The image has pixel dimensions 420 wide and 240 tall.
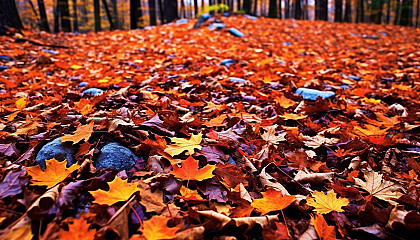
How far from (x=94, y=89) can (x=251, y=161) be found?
195 cm

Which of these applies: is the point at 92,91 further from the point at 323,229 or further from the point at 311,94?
the point at 323,229

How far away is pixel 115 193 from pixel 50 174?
34cm

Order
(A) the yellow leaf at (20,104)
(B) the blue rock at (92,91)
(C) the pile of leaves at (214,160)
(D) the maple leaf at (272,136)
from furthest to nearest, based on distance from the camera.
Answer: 1. (B) the blue rock at (92,91)
2. (A) the yellow leaf at (20,104)
3. (D) the maple leaf at (272,136)
4. (C) the pile of leaves at (214,160)

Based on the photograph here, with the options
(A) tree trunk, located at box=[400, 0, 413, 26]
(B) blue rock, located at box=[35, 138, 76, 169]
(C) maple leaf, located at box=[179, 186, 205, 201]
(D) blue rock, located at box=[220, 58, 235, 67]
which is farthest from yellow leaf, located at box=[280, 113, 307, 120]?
(A) tree trunk, located at box=[400, 0, 413, 26]

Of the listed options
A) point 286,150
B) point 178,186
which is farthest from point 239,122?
point 178,186

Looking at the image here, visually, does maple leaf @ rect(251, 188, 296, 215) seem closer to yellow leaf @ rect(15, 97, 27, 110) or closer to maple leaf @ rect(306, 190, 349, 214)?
maple leaf @ rect(306, 190, 349, 214)

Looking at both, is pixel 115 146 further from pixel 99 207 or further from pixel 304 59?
pixel 304 59

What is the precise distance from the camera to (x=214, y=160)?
53.9 inches

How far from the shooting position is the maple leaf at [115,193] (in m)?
0.98

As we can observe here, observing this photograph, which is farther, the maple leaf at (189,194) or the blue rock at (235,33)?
the blue rock at (235,33)

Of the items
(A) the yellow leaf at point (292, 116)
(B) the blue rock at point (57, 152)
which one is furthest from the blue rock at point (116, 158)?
(A) the yellow leaf at point (292, 116)

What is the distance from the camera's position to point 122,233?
2.86ft

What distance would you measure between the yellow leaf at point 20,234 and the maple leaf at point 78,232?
11 centimetres

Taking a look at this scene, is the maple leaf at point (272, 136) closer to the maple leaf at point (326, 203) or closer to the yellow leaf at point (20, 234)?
the maple leaf at point (326, 203)
